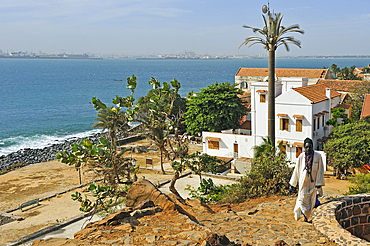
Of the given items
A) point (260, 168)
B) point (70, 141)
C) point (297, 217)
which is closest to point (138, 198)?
point (297, 217)

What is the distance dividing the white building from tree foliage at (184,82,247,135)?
3.87 meters

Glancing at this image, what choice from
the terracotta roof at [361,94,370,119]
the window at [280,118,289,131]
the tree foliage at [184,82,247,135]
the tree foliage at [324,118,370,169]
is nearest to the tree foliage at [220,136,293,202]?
the tree foliage at [324,118,370,169]

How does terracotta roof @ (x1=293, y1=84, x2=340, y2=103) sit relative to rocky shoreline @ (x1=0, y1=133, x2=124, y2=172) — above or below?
above

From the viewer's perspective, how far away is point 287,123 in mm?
27953

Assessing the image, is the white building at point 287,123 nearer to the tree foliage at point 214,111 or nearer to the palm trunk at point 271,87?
the tree foliage at point 214,111

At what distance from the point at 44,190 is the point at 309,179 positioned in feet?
81.8

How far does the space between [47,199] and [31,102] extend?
78.9m

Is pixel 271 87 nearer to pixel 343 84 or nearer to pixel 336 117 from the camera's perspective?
pixel 336 117

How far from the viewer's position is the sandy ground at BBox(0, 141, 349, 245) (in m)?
19.5

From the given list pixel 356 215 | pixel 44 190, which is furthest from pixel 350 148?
pixel 44 190

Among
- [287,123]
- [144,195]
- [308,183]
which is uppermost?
[308,183]

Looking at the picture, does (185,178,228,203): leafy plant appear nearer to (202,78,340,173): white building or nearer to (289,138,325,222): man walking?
(289,138,325,222): man walking

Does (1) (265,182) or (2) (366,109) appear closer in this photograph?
(1) (265,182)

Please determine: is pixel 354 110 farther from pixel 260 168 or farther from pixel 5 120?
pixel 5 120
